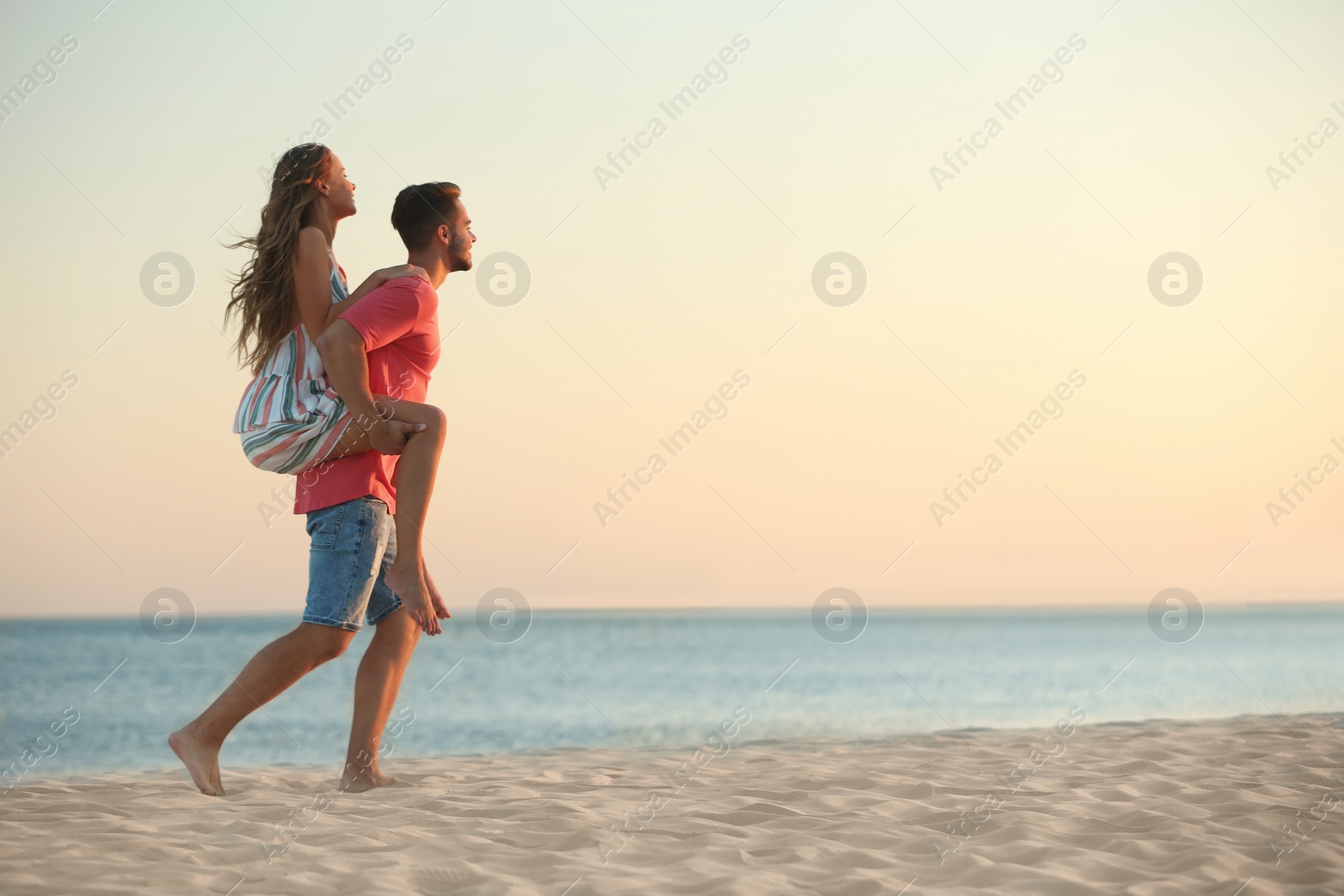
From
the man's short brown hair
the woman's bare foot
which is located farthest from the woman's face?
the woman's bare foot

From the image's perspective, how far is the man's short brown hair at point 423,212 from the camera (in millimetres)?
3654

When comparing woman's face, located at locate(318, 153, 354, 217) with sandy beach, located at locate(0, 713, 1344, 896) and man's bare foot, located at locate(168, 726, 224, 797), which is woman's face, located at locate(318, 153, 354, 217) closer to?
man's bare foot, located at locate(168, 726, 224, 797)

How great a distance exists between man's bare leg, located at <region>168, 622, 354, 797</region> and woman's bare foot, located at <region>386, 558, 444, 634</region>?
20cm

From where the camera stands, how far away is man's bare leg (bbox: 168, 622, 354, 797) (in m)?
3.17

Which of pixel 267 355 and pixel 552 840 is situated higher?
pixel 267 355

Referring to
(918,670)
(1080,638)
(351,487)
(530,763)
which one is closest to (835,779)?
(530,763)

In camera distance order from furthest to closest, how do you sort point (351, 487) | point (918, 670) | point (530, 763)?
point (918, 670) < point (530, 763) < point (351, 487)

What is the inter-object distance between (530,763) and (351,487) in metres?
1.85

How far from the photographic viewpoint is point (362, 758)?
3451mm

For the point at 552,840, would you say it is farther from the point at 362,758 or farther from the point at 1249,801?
the point at 1249,801

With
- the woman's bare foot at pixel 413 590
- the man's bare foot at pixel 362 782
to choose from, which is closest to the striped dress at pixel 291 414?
the woman's bare foot at pixel 413 590

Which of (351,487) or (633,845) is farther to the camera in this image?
(351,487)

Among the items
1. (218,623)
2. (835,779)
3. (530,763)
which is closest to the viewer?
(835,779)

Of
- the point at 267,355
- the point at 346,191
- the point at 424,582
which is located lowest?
the point at 424,582
